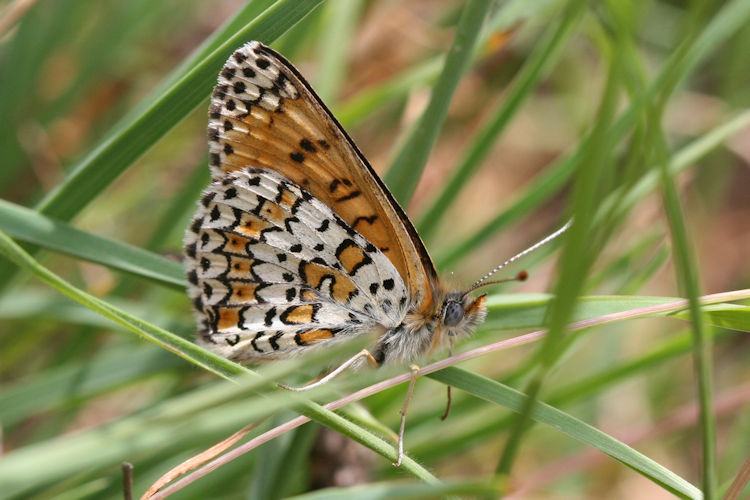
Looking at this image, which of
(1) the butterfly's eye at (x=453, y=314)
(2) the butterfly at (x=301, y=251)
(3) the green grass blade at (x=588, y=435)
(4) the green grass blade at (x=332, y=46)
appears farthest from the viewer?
(4) the green grass blade at (x=332, y=46)

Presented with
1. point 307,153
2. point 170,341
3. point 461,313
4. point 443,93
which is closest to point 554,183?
point 461,313

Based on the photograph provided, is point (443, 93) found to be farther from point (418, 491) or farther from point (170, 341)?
point (418, 491)

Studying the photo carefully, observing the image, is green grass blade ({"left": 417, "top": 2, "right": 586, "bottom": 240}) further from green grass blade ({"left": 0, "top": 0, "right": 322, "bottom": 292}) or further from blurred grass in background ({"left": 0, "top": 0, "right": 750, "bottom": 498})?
green grass blade ({"left": 0, "top": 0, "right": 322, "bottom": 292})

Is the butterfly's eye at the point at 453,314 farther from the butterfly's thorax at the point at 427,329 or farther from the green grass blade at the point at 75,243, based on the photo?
the green grass blade at the point at 75,243

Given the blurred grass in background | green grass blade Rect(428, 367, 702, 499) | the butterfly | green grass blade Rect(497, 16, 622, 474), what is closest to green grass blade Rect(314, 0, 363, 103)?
the blurred grass in background

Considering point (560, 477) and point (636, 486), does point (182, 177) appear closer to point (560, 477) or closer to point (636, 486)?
point (560, 477)

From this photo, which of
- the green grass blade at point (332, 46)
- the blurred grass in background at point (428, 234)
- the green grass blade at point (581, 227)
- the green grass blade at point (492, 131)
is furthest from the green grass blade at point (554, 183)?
the green grass blade at point (581, 227)

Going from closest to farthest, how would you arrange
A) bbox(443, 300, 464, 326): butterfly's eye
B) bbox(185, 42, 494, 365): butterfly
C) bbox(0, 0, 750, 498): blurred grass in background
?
bbox(0, 0, 750, 498): blurred grass in background, bbox(185, 42, 494, 365): butterfly, bbox(443, 300, 464, 326): butterfly's eye
